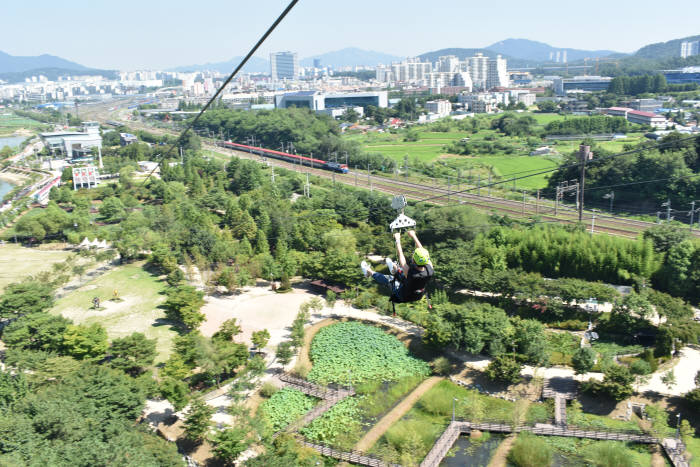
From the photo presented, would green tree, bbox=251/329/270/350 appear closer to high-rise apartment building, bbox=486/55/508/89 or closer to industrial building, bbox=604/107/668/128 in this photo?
industrial building, bbox=604/107/668/128

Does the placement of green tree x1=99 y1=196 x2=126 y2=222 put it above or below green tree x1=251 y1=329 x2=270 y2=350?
above

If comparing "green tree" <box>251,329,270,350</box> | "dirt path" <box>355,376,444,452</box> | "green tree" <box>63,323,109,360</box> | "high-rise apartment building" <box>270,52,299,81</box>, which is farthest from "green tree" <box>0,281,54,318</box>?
"high-rise apartment building" <box>270,52,299,81</box>

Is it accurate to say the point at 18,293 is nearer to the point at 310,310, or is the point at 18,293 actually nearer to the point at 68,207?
the point at 310,310

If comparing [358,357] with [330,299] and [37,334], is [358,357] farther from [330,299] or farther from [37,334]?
[37,334]

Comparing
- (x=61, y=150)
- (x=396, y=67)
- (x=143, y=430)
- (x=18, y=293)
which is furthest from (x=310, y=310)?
(x=396, y=67)

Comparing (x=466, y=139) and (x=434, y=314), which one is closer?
(x=434, y=314)

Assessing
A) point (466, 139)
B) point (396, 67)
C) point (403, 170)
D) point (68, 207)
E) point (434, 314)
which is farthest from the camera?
point (396, 67)

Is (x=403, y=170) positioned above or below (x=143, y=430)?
above
